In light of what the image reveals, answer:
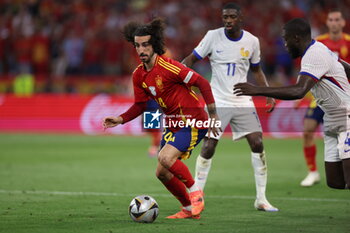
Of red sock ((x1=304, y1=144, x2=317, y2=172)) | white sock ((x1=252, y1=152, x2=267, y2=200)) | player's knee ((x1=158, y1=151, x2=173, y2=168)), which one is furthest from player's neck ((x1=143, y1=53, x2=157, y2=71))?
red sock ((x1=304, y1=144, x2=317, y2=172))

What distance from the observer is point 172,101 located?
27.2 ft

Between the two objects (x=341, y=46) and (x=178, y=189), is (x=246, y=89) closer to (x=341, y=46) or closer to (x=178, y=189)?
(x=178, y=189)

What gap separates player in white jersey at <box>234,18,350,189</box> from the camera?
713 centimetres

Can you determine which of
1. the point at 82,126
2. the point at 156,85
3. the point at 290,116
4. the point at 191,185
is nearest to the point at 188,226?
the point at 191,185

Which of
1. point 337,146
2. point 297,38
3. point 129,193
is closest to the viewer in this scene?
point 297,38

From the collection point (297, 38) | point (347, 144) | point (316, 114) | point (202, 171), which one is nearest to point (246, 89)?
point (297, 38)

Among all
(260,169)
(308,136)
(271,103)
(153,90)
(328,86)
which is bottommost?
(308,136)

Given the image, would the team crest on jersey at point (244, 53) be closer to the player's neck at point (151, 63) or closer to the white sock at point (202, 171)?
the white sock at point (202, 171)

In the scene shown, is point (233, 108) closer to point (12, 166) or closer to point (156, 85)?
point (156, 85)

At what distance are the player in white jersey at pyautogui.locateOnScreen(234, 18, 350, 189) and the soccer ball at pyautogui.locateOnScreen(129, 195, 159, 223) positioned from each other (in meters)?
1.75

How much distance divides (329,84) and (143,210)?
2530 millimetres

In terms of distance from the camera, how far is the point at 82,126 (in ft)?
74.4

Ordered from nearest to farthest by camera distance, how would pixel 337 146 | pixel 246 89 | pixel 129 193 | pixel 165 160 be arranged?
pixel 246 89, pixel 337 146, pixel 165 160, pixel 129 193

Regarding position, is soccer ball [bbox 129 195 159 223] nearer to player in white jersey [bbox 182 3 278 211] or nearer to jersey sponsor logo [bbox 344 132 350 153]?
player in white jersey [bbox 182 3 278 211]
